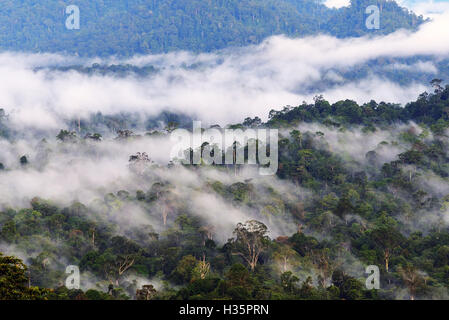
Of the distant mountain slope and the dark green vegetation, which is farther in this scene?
the distant mountain slope

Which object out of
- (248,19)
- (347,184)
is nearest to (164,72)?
(248,19)

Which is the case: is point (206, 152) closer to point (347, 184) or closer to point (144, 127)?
point (347, 184)

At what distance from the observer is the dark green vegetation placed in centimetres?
3966

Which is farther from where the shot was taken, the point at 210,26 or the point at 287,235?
the point at 210,26

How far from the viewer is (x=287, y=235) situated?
54.9m

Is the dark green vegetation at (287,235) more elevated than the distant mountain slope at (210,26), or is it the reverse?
the distant mountain slope at (210,26)

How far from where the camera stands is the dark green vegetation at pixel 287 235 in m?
39.7

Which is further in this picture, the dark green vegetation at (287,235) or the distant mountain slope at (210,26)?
the distant mountain slope at (210,26)

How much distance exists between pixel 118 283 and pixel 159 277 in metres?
2.96

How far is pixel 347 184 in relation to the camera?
2557 inches

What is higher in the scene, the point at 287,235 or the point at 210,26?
the point at 210,26

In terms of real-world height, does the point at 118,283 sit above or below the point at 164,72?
below

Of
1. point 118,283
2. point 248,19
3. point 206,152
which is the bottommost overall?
point 118,283

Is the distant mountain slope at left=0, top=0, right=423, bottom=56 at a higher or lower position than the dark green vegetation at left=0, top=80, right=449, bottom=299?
higher
